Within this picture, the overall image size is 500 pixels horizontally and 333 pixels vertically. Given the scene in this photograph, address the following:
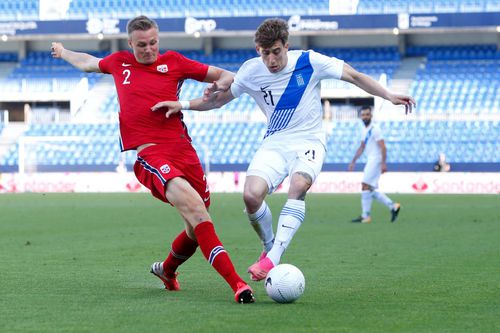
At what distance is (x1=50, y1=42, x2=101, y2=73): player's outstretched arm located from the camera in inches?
331

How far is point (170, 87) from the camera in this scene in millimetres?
8148

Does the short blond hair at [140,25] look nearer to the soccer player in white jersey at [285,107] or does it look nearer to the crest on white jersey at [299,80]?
the soccer player in white jersey at [285,107]

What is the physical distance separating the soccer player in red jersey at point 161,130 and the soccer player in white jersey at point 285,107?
0.28 meters

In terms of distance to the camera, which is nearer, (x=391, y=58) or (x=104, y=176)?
(x=104, y=176)

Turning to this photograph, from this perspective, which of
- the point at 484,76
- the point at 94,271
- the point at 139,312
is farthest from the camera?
the point at 484,76

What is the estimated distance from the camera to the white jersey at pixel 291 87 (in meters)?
8.63

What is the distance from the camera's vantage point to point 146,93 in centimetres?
806

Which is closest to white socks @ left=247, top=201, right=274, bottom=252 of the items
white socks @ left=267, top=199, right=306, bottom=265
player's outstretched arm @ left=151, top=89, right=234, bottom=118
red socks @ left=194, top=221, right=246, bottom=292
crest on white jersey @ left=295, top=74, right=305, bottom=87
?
white socks @ left=267, top=199, right=306, bottom=265

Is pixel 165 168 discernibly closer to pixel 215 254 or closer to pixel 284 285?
pixel 215 254

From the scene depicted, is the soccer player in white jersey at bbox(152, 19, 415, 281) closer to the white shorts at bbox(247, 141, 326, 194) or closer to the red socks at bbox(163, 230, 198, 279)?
the white shorts at bbox(247, 141, 326, 194)

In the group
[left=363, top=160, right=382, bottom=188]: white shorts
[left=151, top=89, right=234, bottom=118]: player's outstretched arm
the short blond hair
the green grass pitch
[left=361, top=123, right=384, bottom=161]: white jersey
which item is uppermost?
the short blond hair

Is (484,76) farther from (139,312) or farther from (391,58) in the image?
(139,312)

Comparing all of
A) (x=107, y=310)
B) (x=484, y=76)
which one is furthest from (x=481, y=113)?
(x=107, y=310)

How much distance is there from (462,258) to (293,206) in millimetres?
3643
